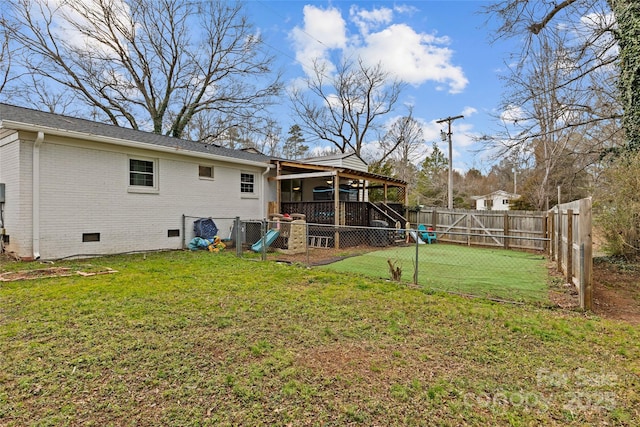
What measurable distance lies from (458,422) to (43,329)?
13.9 feet

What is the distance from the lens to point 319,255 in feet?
32.1

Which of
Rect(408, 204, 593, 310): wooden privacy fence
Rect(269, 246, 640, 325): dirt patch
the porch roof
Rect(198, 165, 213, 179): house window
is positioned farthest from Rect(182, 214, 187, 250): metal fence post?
Rect(408, 204, 593, 310): wooden privacy fence

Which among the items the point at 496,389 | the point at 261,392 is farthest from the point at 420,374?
the point at 261,392

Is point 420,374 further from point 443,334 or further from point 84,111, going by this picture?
point 84,111

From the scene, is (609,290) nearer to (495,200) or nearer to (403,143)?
(403,143)

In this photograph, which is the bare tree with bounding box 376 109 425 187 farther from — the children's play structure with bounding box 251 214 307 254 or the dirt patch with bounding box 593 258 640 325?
the dirt patch with bounding box 593 258 640 325

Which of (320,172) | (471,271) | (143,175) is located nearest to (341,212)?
(320,172)

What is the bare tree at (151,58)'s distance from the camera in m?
17.0

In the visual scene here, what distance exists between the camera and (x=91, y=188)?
846cm

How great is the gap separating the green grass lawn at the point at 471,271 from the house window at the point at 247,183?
569cm

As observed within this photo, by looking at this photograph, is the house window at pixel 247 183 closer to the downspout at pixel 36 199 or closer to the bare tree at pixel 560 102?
the downspout at pixel 36 199

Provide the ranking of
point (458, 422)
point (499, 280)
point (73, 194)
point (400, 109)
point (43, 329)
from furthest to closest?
point (400, 109)
point (73, 194)
point (499, 280)
point (43, 329)
point (458, 422)

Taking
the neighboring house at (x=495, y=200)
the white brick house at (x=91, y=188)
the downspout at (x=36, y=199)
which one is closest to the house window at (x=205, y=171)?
the white brick house at (x=91, y=188)

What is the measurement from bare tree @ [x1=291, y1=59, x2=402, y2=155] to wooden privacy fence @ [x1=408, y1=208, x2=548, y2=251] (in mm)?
15132
